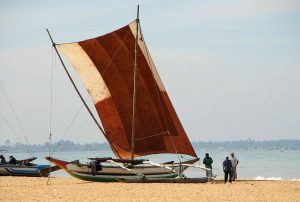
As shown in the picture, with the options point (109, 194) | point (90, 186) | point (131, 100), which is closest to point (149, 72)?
point (131, 100)

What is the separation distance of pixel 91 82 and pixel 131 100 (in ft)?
8.10

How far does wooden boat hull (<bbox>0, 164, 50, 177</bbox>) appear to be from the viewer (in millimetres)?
42719

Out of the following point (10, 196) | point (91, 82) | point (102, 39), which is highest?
point (102, 39)

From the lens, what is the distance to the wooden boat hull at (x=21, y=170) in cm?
4272

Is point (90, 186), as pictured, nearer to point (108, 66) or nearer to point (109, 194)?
point (109, 194)

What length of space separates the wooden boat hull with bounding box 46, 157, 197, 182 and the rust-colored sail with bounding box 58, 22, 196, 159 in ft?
5.20

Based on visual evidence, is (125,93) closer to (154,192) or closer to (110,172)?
(110,172)

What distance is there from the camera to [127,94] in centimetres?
3691

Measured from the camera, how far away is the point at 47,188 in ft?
102

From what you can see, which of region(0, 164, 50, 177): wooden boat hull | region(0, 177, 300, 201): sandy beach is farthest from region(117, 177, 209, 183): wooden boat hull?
region(0, 164, 50, 177): wooden boat hull

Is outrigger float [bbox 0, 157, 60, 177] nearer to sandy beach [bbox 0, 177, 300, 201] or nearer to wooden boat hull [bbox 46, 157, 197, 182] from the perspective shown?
wooden boat hull [bbox 46, 157, 197, 182]

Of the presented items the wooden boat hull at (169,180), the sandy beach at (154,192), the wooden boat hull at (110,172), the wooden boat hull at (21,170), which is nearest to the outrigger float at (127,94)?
the wooden boat hull at (110,172)

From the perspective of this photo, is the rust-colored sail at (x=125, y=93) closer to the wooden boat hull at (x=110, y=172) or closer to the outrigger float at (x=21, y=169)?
the wooden boat hull at (x=110, y=172)

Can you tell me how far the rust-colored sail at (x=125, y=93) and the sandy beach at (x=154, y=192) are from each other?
15.2 ft
